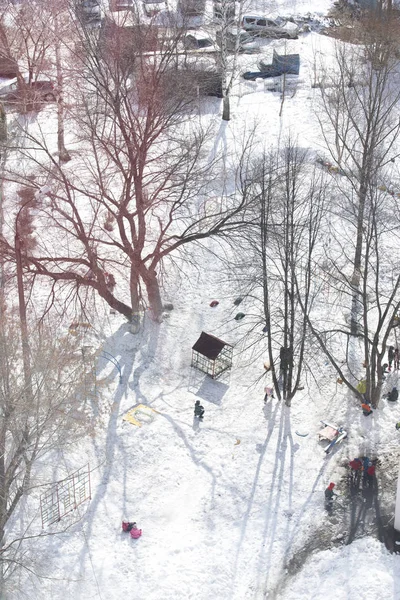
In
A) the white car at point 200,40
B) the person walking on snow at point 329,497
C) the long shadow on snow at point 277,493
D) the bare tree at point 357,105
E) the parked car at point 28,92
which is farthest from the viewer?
the white car at point 200,40

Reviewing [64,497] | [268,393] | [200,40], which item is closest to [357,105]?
[200,40]

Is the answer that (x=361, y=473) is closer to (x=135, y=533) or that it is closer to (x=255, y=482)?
(x=255, y=482)

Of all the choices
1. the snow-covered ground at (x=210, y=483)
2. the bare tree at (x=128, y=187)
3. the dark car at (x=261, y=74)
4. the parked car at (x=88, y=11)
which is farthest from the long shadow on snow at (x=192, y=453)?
the dark car at (x=261, y=74)

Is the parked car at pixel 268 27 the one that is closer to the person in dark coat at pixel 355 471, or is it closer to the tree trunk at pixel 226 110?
the tree trunk at pixel 226 110

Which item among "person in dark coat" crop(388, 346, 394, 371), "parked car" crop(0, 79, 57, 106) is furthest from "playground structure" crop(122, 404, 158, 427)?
"parked car" crop(0, 79, 57, 106)

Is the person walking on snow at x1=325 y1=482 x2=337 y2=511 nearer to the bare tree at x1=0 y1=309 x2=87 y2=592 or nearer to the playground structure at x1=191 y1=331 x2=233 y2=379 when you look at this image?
the playground structure at x1=191 y1=331 x2=233 y2=379

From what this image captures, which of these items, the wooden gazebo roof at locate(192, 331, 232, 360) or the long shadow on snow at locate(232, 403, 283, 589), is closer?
the long shadow on snow at locate(232, 403, 283, 589)
